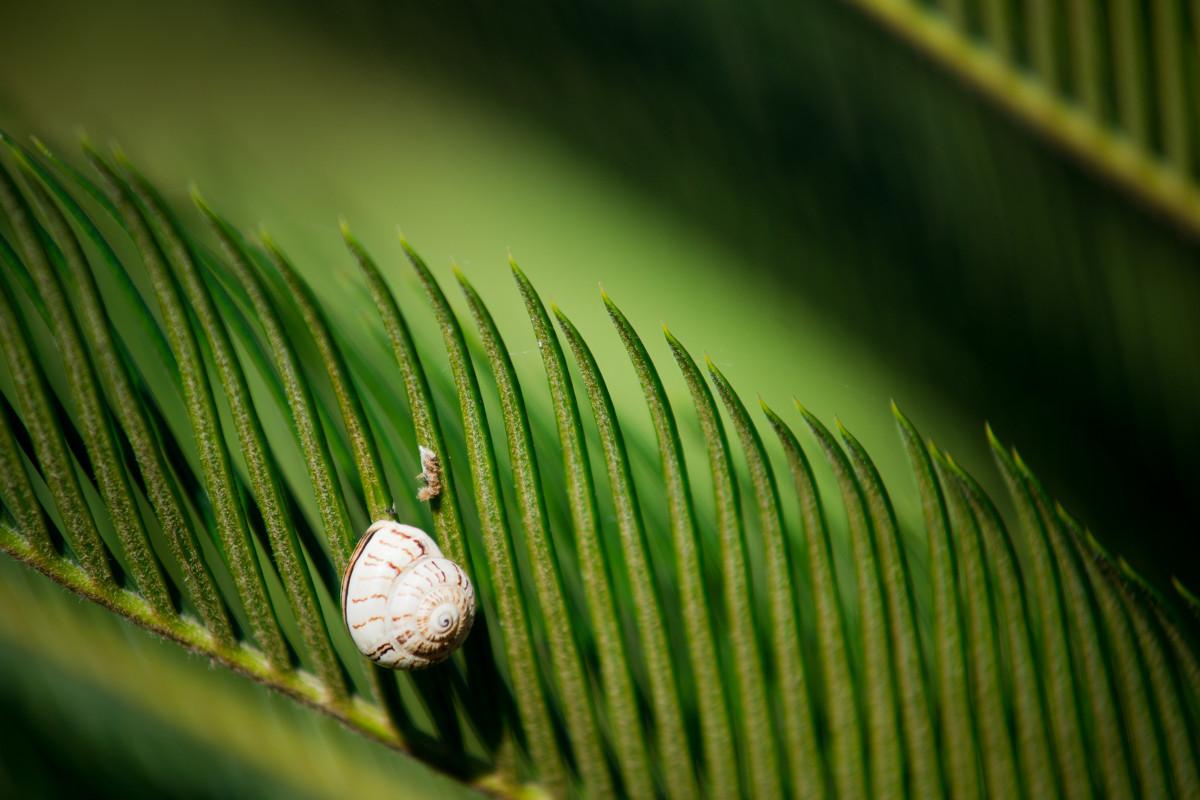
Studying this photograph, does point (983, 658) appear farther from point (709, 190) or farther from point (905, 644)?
point (709, 190)

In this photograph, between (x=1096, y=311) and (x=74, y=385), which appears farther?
(x=1096, y=311)

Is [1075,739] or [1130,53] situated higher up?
[1130,53]

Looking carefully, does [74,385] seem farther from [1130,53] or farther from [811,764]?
[1130,53]

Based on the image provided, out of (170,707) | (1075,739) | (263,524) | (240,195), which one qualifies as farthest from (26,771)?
(1075,739)

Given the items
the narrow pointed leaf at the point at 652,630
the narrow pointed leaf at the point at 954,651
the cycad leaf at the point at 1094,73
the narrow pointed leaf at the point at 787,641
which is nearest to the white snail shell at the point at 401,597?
the narrow pointed leaf at the point at 652,630

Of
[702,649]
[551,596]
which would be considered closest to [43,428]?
[551,596]

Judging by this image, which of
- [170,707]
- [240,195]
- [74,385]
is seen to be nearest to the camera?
[74,385]

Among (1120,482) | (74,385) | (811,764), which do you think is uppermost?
(1120,482)
